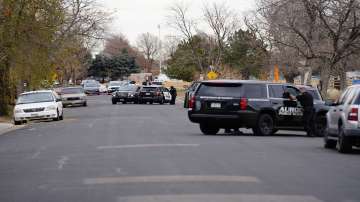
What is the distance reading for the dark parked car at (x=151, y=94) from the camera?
191 ft

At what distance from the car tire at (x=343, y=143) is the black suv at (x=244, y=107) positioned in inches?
234

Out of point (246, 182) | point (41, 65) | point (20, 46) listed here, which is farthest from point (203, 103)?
point (41, 65)

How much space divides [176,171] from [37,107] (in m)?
23.2

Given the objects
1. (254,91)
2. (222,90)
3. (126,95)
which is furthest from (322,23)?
(126,95)

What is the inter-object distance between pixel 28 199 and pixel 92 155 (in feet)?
21.4

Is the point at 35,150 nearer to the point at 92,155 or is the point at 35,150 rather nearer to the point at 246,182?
the point at 92,155

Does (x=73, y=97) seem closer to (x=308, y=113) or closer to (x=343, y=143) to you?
(x=308, y=113)

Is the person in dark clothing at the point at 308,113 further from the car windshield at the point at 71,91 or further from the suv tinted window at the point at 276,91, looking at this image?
the car windshield at the point at 71,91

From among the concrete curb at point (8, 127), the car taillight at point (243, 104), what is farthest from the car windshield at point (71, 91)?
the car taillight at point (243, 104)

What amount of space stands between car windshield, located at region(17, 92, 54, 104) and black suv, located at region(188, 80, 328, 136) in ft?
45.0

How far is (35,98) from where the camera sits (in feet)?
122

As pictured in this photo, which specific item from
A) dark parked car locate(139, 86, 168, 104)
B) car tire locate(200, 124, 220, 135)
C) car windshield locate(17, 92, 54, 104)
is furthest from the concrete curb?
dark parked car locate(139, 86, 168, 104)

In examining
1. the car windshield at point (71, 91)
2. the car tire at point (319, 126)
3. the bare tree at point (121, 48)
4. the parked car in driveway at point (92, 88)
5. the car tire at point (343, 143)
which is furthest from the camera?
the bare tree at point (121, 48)

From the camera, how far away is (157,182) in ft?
40.9
